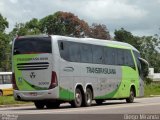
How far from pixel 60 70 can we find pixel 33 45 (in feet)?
5.59

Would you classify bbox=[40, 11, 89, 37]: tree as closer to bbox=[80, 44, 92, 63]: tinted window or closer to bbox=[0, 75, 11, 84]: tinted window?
bbox=[0, 75, 11, 84]: tinted window

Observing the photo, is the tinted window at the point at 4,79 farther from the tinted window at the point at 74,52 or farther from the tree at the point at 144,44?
the tree at the point at 144,44

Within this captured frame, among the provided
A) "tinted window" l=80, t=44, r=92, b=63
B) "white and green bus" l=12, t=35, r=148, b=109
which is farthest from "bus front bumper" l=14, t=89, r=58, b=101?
"tinted window" l=80, t=44, r=92, b=63

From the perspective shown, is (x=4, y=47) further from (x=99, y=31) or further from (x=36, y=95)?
(x=36, y=95)

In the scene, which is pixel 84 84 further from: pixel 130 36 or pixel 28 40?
pixel 130 36

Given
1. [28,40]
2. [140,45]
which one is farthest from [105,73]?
[140,45]

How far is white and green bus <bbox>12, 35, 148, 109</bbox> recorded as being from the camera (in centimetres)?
2670

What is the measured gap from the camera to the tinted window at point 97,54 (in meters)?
30.1

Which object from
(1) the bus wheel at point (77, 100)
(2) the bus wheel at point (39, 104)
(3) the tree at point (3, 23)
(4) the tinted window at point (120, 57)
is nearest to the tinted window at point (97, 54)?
(4) the tinted window at point (120, 57)

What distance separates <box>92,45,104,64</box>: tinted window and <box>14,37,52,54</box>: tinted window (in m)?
4.03

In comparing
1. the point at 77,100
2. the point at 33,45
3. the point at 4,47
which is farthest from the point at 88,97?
the point at 4,47

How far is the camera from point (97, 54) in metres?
30.4

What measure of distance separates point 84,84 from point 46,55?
10.7 feet

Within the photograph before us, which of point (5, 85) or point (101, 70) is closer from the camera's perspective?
point (101, 70)
